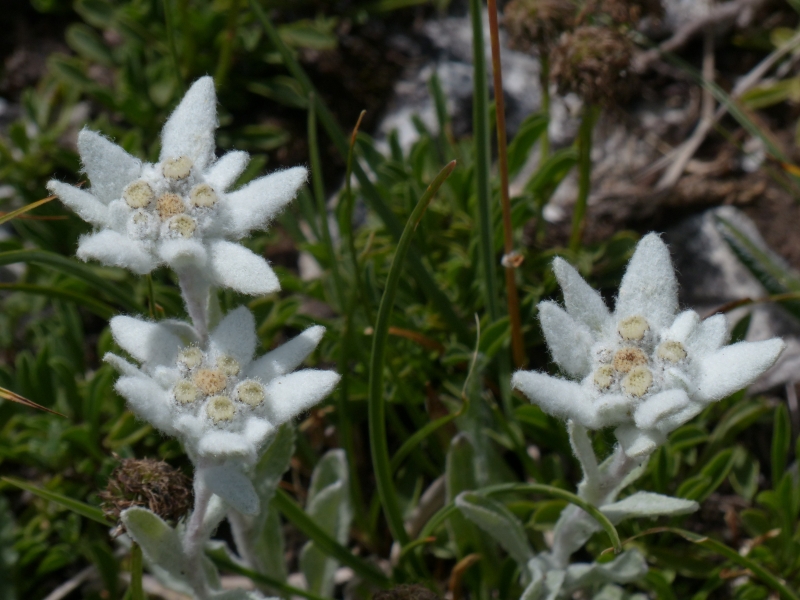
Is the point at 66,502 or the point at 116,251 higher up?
the point at 116,251

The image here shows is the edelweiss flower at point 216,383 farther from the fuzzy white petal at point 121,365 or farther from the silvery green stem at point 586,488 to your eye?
the silvery green stem at point 586,488

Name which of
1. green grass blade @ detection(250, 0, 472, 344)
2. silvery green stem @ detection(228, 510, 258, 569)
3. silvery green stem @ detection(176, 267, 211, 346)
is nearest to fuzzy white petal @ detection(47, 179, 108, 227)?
silvery green stem @ detection(176, 267, 211, 346)

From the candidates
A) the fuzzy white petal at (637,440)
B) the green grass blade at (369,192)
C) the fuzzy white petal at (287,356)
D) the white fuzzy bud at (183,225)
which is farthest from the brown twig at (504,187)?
the white fuzzy bud at (183,225)

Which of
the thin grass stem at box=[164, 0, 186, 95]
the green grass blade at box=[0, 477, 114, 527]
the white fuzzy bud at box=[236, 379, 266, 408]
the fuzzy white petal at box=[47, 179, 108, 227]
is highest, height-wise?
the thin grass stem at box=[164, 0, 186, 95]

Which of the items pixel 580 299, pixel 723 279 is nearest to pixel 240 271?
pixel 580 299

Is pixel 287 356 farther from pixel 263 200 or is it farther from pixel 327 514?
pixel 327 514

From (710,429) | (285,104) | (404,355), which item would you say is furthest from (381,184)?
(710,429)

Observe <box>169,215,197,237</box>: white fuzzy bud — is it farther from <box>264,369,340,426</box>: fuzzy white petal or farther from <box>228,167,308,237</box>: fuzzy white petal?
<box>264,369,340,426</box>: fuzzy white petal
